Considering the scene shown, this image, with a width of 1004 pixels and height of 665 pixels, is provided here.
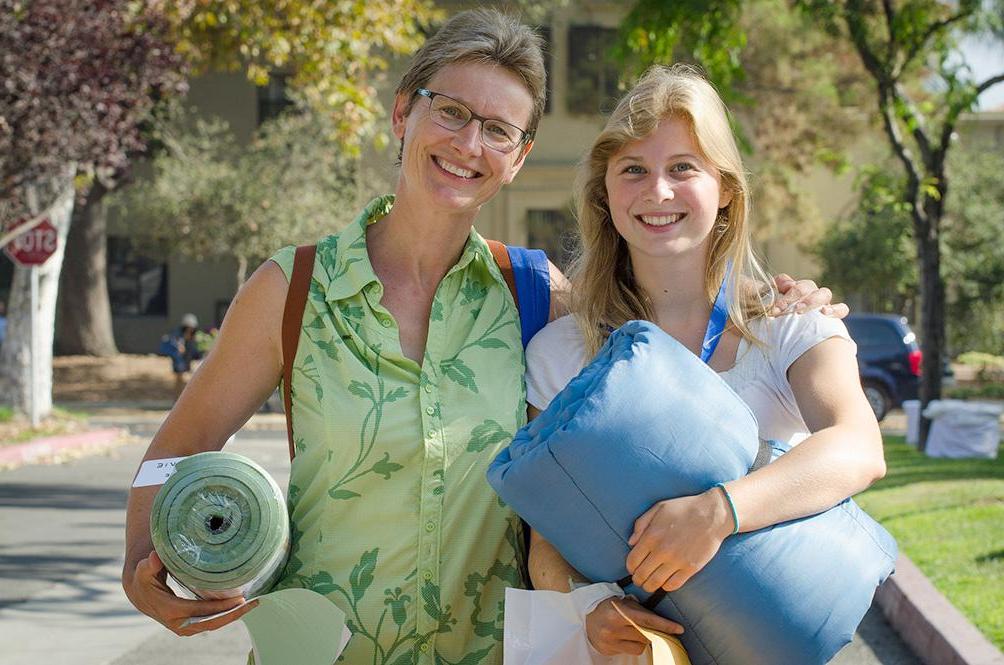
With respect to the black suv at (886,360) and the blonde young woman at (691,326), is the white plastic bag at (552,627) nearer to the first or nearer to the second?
the blonde young woman at (691,326)

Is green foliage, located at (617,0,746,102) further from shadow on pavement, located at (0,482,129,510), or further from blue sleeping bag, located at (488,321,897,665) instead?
blue sleeping bag, located at (488,321,897,665)

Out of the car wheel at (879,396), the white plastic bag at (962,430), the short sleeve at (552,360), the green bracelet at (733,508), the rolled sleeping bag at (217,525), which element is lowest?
the car wheel at (879,396)

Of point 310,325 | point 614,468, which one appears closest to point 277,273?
point 310,325

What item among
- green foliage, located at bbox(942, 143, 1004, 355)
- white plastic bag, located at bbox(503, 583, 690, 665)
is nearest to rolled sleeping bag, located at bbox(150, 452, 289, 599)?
white plastic bag, located at bbox(503, 583, 690, 665)

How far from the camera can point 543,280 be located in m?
2.77

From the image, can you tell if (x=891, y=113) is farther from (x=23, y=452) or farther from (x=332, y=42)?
(x=23, y=452)

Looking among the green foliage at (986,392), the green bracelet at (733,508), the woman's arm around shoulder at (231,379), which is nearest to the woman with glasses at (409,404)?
the woman's arm around shoulder at (231,379)

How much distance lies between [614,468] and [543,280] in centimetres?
86

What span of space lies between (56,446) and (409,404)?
14199 mm

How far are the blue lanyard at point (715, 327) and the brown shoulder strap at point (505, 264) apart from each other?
430mm

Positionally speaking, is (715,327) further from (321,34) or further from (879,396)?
(879,396)

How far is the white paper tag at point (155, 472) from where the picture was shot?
7.85 ft

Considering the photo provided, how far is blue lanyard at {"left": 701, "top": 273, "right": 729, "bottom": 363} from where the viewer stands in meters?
2.44

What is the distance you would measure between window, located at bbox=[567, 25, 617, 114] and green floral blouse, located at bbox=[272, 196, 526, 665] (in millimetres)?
27470
